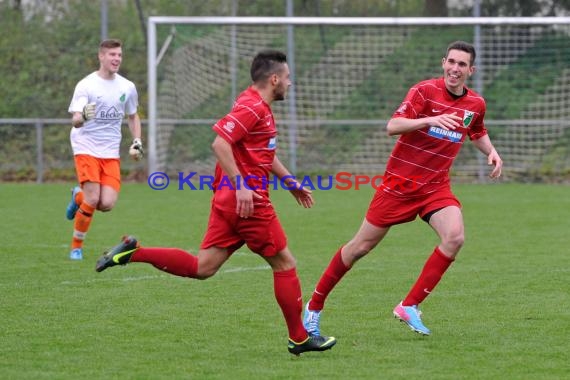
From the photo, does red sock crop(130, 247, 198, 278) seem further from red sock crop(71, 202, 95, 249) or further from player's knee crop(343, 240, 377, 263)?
red sock crop(71, 202, 95, 249)

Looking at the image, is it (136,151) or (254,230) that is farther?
(136,151)

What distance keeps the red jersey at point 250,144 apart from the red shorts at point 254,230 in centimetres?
6

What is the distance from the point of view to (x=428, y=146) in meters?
7.21

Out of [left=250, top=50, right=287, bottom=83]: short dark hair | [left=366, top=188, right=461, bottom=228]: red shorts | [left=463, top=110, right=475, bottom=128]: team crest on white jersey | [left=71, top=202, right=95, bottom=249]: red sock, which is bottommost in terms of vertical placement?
[left=71, top=202, right=95, bottom=249]: red sock

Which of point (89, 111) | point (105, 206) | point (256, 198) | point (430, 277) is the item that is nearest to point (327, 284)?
point (430, 277)

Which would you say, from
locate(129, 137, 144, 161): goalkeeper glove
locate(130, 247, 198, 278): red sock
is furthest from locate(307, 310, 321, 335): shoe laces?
locate(129, 137, 144, 161): goalkeeper glove

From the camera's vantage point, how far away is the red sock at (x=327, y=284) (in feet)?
23.2

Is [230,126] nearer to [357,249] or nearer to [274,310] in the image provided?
[357,249]

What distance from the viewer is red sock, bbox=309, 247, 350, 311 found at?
707cm

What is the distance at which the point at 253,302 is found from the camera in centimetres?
820

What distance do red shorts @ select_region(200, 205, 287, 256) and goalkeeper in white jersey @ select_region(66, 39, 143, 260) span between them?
4508mm

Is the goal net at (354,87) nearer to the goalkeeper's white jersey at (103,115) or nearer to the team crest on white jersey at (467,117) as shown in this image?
the goalkeeper's white jersey at (103,115)

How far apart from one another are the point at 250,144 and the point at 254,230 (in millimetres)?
492

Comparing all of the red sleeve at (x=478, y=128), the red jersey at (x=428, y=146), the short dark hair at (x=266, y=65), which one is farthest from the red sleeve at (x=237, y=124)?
the red sleeve at (x=478, y=128)
